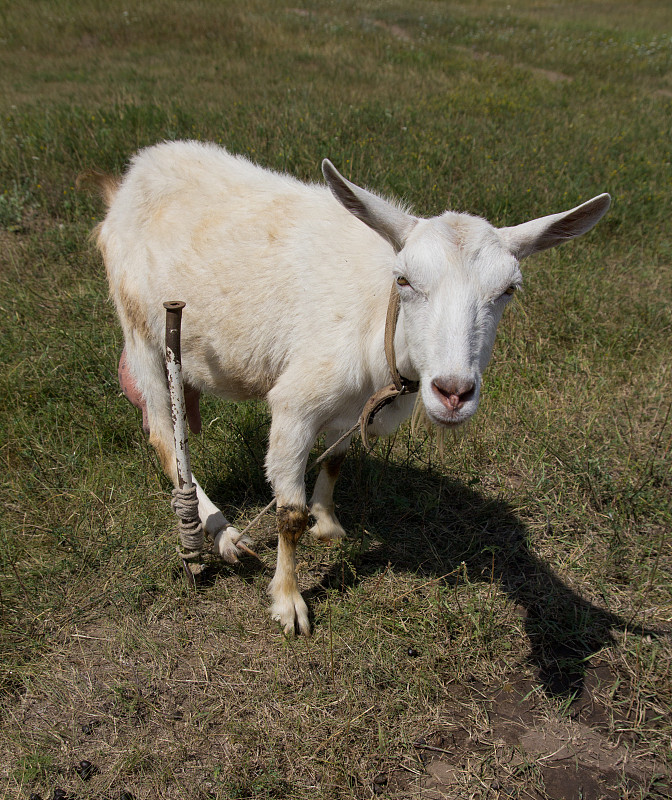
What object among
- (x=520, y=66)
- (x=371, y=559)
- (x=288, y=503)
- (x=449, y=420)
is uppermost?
(x=520, y=66)

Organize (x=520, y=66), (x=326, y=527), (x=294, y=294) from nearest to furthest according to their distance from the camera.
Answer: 1. (x=294, y=294)
2. (x=326, y=527)
3. (x=520, y=66)

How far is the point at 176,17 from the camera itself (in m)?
14.2

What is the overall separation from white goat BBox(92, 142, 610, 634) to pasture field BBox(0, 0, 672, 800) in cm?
32

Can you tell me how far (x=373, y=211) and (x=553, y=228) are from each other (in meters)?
0.74

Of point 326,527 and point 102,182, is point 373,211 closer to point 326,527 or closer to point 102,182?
point 326,527

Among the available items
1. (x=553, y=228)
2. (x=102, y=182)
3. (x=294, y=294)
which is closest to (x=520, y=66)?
(x=102, y=182)

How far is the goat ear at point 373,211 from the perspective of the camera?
89.2 inches

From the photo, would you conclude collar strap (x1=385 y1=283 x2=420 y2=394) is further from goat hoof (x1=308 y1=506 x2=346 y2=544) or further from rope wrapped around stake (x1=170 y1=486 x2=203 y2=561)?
goat hoof (x1=308 y1=506 x2=346 y2=544)

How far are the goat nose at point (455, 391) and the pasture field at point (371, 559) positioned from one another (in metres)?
1.24

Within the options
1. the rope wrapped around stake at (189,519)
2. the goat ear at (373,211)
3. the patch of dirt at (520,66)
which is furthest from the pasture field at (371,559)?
the patch of dirt at (520,66)

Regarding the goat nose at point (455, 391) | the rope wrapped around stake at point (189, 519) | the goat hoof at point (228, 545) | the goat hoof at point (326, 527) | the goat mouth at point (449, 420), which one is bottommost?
the goat hoof at point (326, 527)

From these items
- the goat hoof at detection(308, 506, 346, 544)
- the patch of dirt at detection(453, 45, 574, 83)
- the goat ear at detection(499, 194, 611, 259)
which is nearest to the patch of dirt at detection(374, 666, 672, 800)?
the goat hoof at detection(308, 506, 346, 544)

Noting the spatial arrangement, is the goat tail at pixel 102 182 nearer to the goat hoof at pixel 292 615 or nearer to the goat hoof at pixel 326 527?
the goat hoof at pixel 326 527

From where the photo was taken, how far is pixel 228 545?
3104 mm
